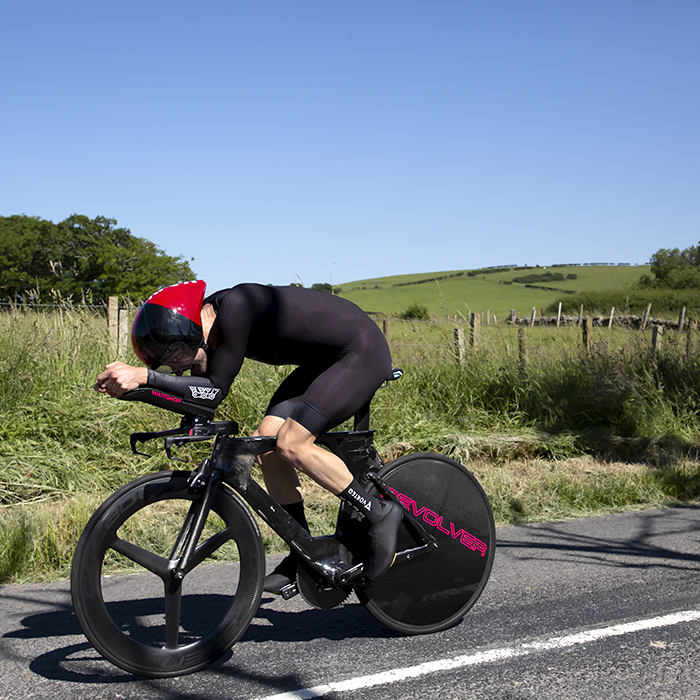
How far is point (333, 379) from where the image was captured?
3.11 metres

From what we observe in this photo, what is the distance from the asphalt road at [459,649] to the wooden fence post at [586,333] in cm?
612

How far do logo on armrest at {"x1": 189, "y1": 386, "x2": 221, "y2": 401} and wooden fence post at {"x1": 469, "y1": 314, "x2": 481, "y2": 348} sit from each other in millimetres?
7000

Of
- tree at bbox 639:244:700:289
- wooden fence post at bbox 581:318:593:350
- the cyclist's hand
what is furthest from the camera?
tree at bbox 639:244:700:289

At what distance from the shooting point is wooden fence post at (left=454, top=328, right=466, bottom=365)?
917cm

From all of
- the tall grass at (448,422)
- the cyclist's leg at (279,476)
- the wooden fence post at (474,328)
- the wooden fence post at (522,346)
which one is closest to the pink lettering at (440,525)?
the cyclist's leg at (279,476)

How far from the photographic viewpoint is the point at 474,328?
9.98m

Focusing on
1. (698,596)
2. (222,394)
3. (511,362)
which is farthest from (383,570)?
(511,362)

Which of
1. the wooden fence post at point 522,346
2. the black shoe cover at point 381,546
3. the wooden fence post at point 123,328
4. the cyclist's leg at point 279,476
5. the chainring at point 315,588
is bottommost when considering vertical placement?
the chainring at point 315,588

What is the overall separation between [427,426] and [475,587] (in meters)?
4.17

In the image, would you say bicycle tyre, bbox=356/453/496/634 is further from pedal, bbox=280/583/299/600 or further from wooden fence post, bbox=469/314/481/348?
wooden fence post, bbox=469/314/481/348

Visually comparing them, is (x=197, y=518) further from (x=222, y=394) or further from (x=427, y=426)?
(x=427, y=426)

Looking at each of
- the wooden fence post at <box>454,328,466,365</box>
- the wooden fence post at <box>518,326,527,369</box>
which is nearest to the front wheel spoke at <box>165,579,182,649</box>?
the wooden fence post at <box>454,328,466,365</box>

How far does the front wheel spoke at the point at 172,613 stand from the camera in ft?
9.39

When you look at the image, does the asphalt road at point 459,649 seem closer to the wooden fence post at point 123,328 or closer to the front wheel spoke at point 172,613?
the front wheel spoke at point 172,613
